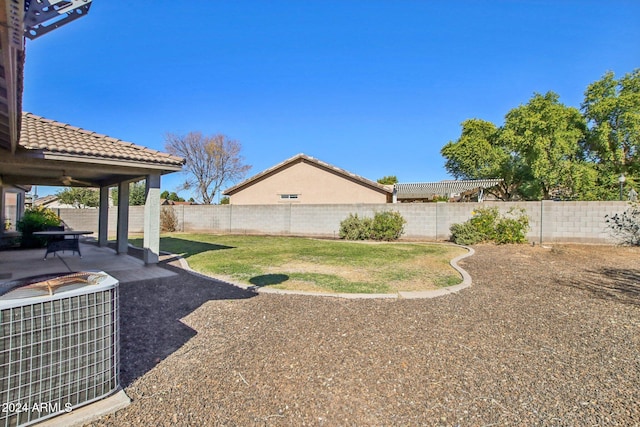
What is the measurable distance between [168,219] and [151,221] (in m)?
14.8

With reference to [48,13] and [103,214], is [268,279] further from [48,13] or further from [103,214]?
[103,214]

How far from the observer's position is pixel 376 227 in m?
15.6

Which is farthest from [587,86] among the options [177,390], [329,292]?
[177,390]

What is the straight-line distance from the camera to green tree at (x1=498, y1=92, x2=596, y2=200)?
2309 cm

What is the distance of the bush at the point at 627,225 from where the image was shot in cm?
1170

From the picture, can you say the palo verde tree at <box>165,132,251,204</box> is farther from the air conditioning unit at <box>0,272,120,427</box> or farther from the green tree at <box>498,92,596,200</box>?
the air conditioning unit at <box>0,272,120,427</box>

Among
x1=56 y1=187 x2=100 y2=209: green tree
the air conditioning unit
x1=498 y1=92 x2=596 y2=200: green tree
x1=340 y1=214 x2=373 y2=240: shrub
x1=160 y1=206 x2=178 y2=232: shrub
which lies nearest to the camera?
the air conditioning unit

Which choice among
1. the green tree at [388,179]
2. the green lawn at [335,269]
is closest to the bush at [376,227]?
the green lawn at [335,269]

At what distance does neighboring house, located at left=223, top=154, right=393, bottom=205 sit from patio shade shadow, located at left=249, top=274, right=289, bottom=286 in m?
14.6

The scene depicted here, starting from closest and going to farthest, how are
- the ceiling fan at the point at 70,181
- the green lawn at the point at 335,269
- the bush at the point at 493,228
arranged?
the green lawn at the point at 335,269 < the ceiling fan at the point at 70,181 < the bush at the point at 493,228

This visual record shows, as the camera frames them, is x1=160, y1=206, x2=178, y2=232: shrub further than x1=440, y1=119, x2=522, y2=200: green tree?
No

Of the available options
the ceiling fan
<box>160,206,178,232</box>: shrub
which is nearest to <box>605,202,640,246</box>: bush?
the ceiling fan

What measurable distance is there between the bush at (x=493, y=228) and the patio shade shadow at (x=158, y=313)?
1098 cm

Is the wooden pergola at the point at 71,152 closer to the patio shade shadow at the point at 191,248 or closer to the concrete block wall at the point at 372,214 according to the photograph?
the patio shade shadow at the point at 191,248
